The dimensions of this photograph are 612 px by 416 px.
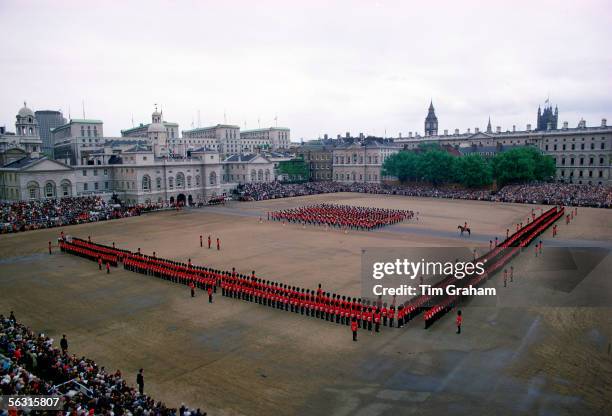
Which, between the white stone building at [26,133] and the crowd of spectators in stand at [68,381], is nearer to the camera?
the crowd of spectators in stand at [68,381]

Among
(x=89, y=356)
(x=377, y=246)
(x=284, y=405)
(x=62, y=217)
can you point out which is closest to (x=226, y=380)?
(x=284, y=405)

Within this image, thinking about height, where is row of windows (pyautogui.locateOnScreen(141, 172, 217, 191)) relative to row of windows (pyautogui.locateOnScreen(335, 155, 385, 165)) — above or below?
below

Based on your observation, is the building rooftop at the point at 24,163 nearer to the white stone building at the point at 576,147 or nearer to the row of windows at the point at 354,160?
the row of windows at the point at 354,160

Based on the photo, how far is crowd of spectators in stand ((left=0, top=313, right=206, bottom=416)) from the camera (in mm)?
11734

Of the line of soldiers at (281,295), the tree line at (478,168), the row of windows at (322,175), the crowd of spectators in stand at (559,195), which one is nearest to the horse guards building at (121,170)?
the row of windows at (322,175)

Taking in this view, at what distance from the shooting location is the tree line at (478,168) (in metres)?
78.4

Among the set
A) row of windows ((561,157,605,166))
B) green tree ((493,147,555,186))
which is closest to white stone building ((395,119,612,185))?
row of windows ((561,157,605,166))

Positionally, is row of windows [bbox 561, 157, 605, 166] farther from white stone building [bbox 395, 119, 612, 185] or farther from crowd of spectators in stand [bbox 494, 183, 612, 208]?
crowd of spectators in stand [bbox 494, 183, 612, 208]

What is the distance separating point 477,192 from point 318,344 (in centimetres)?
6879

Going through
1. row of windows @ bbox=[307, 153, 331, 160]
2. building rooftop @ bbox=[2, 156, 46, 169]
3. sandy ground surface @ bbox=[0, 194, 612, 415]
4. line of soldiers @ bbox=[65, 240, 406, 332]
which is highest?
row of windows @ bbox=[307, 153, 331, 160]

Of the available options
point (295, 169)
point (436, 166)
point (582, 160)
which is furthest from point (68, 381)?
point (582, 160)

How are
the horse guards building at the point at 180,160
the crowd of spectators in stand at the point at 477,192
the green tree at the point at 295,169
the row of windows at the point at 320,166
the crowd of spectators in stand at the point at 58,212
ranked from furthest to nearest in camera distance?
the row of windows at the point at 320,166
the green tree at the point at 295,169
the crowd of spectators in stand at the point at 477,192
the horse guards building at the point at 180,160
the crowd of spectators in stand at the point at 58,212

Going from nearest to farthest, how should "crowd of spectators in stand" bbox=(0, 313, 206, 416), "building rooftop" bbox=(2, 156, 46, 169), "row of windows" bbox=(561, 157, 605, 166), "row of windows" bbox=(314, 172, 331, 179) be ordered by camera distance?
"crowd of spectators in stand" bbox=(0, 313, 206, 416) < "building rooftop" bbox=(2, 156, 46, 169) < "row of windows" bbox=(561, 157, 605, 166) < "row of windows" bbox=(314, 172, 331, 179)

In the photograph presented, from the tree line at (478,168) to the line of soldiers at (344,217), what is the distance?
32.6 metres
